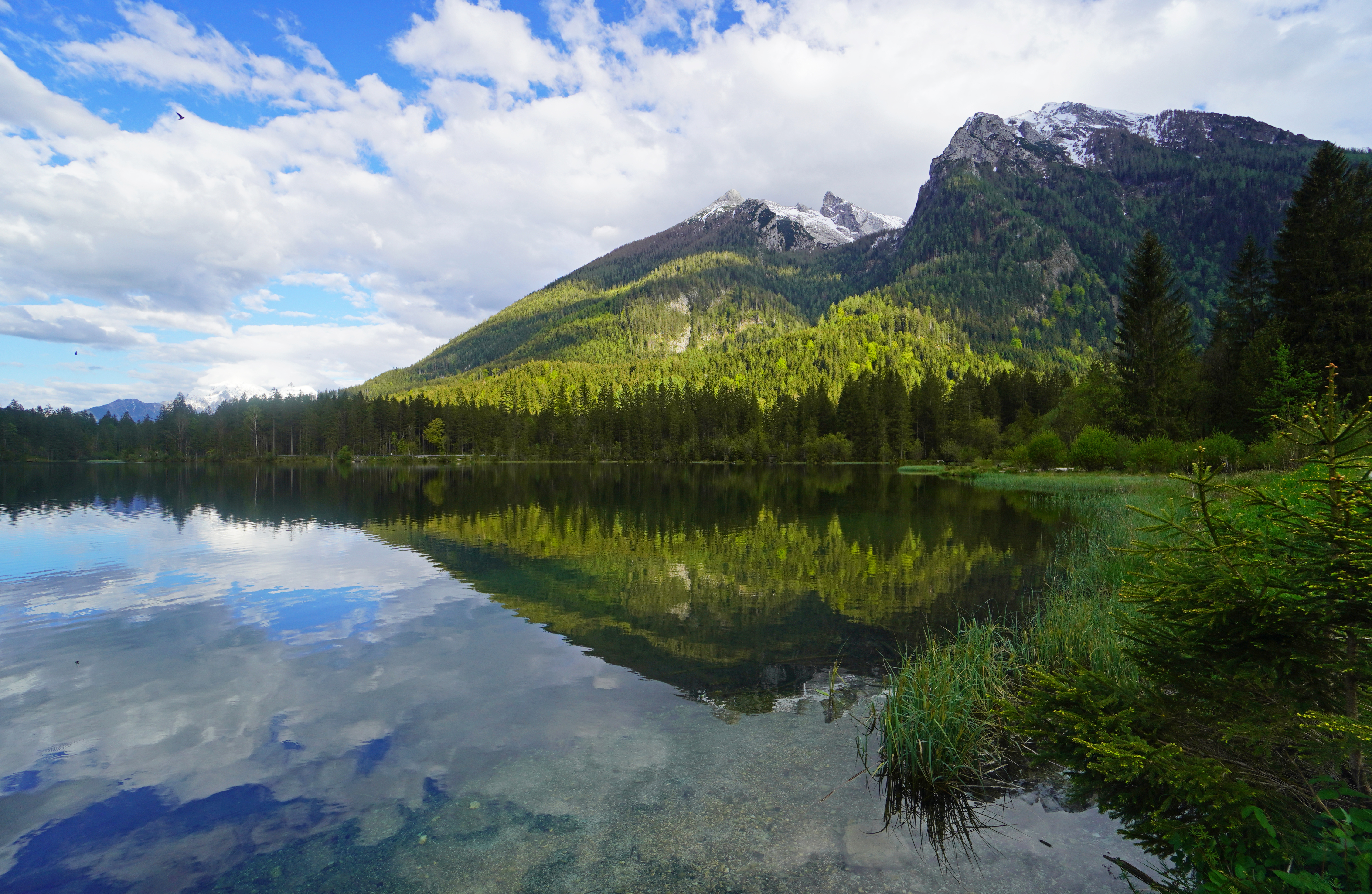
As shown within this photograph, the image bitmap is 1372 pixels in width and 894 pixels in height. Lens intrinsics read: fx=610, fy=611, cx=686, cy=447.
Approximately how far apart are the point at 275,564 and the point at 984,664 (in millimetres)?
24431

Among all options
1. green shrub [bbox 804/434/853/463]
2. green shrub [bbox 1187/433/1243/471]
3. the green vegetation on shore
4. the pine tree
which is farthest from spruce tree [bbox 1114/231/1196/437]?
green shrub [bbox 804/434/853/463]

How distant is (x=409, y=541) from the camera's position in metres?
28.4

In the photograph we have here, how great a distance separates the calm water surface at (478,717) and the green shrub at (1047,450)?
44.6 meters

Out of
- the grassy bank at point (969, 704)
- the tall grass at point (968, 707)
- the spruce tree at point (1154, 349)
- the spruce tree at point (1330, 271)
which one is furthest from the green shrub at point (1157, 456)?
the tall grass at point (968, 707)

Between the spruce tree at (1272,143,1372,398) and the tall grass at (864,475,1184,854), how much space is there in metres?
38.7

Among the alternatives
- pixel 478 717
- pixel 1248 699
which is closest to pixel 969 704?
pixel 1248 699

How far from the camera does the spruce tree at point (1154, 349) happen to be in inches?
1944

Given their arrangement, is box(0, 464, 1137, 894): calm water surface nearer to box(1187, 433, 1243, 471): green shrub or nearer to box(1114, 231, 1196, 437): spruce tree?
box(1187, 433, 1243, 471): green shrub

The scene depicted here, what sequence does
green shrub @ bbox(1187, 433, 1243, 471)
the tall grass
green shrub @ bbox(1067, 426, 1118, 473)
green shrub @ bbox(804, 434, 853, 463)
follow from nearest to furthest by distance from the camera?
the tall grass < green shrub @ bbox(1187, 433, 1243, 471) < green shrub @ bbox(1067, 426, 1118, 473) < green shrub @ bbox(804, 434, 853, 463)

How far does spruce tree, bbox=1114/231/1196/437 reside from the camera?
49.4 m

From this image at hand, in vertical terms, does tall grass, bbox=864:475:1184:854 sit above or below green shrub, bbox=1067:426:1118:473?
below

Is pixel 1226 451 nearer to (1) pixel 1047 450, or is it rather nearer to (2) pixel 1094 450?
(2) pixel 1094 450

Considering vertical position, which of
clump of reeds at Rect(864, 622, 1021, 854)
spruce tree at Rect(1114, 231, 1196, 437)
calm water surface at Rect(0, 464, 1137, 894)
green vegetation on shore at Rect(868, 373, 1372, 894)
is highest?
spruce tree at Rect(1114, 231, 1196, 437)

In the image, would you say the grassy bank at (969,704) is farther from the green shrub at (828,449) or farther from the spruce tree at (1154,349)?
the green shrub at (828,449)
